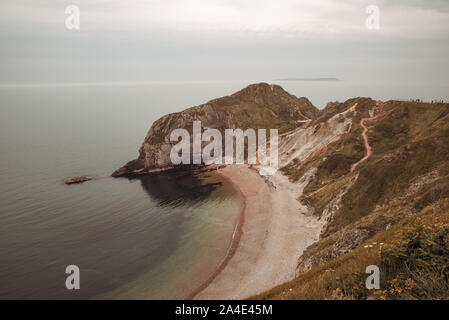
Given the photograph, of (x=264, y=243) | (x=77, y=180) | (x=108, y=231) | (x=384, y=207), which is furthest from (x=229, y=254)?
(x=77, y=180)

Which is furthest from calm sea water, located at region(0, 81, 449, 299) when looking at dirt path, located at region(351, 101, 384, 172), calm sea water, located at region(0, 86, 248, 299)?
dirt path, located at region(351, 101, 384, 172)

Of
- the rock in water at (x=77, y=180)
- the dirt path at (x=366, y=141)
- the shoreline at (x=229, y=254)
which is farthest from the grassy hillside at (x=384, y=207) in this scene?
the rock in water at (x=77, y=180)

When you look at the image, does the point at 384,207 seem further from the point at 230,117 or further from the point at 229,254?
the point at 230,117

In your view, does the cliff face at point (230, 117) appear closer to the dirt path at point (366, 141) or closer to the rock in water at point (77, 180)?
the rock in water at point (77, 180)

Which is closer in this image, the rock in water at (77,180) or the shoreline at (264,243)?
the shoreline at (264,243)

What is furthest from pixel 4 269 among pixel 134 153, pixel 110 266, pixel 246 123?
pixel 246 123

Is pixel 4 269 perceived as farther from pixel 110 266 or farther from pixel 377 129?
pixel 377 129
